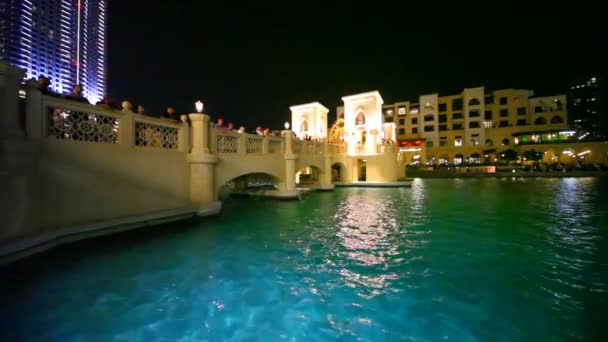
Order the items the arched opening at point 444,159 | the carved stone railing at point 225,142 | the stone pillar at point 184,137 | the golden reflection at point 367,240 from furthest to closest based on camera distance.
A: the arched opening at point 444,159 → the carved stone railing at point 225,142 → the stone pillar at point 184,137 → the golden reflection at point 367,240

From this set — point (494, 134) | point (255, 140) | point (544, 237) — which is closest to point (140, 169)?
point (255, 140)

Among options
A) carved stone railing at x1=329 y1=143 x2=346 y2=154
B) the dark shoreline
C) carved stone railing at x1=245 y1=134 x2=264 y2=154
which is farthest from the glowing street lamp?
the dark shoreline

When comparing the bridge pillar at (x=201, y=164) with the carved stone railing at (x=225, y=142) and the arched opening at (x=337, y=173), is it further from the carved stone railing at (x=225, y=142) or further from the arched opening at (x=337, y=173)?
the arched opening at (x=337, y=173)

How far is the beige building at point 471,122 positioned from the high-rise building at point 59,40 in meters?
52.2

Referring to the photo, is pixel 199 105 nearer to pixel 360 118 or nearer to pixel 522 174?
pixel 360 118

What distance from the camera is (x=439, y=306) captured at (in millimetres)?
3664

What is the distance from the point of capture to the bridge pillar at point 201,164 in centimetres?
915

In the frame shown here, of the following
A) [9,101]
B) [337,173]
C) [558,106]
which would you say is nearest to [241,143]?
[9,101]

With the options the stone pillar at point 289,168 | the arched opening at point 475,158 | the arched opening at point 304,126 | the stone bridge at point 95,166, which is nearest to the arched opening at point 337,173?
the arched opening at point 304,126

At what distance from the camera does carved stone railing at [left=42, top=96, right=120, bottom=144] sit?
5.85 metres

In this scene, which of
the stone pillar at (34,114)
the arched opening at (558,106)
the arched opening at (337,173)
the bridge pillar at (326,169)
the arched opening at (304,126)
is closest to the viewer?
the stone pillar at (34,114)

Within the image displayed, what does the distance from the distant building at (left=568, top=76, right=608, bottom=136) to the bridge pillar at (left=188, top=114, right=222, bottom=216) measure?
93.4 meters

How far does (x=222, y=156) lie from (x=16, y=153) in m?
5.88

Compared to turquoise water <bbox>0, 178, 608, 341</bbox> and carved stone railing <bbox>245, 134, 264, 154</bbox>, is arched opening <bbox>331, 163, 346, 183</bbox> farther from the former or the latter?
turquoise water <bbox>0, 178, 608, 341</bbox>
